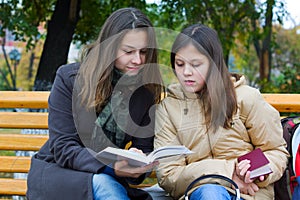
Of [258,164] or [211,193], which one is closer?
[211,193]

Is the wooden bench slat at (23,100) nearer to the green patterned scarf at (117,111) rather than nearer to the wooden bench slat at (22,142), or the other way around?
the wooden bench slat at (22,142)

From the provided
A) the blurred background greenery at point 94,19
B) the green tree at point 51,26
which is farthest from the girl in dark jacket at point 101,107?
the green tree at point 51,26

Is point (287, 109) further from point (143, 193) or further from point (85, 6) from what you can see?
point (85, 6)

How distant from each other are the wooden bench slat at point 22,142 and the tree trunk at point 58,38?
291 cm

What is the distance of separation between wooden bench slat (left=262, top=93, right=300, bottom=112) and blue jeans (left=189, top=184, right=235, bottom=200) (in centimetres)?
96

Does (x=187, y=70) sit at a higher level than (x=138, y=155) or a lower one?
higher

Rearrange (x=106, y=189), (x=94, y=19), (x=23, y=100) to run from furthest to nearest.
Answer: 1. (x=94, y=19)
2. (x=23, y=100)
3. (x=106, y=189)

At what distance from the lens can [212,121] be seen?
10.2ft

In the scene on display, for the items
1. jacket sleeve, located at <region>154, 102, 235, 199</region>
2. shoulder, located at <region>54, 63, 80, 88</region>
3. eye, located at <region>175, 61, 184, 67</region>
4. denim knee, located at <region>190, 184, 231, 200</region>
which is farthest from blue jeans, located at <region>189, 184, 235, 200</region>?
shoulder, located at <region>54, 63, 80, 88</region>

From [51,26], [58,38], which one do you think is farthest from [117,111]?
[51,26]

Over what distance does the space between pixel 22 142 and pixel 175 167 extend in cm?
116

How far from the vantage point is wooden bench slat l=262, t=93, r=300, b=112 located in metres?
3.62

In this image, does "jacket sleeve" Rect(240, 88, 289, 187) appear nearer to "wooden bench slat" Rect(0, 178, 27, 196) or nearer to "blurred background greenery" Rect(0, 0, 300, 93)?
"wooden bench slat" Rect(0, 178, 27, 196)

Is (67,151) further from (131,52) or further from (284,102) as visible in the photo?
(284,102)
